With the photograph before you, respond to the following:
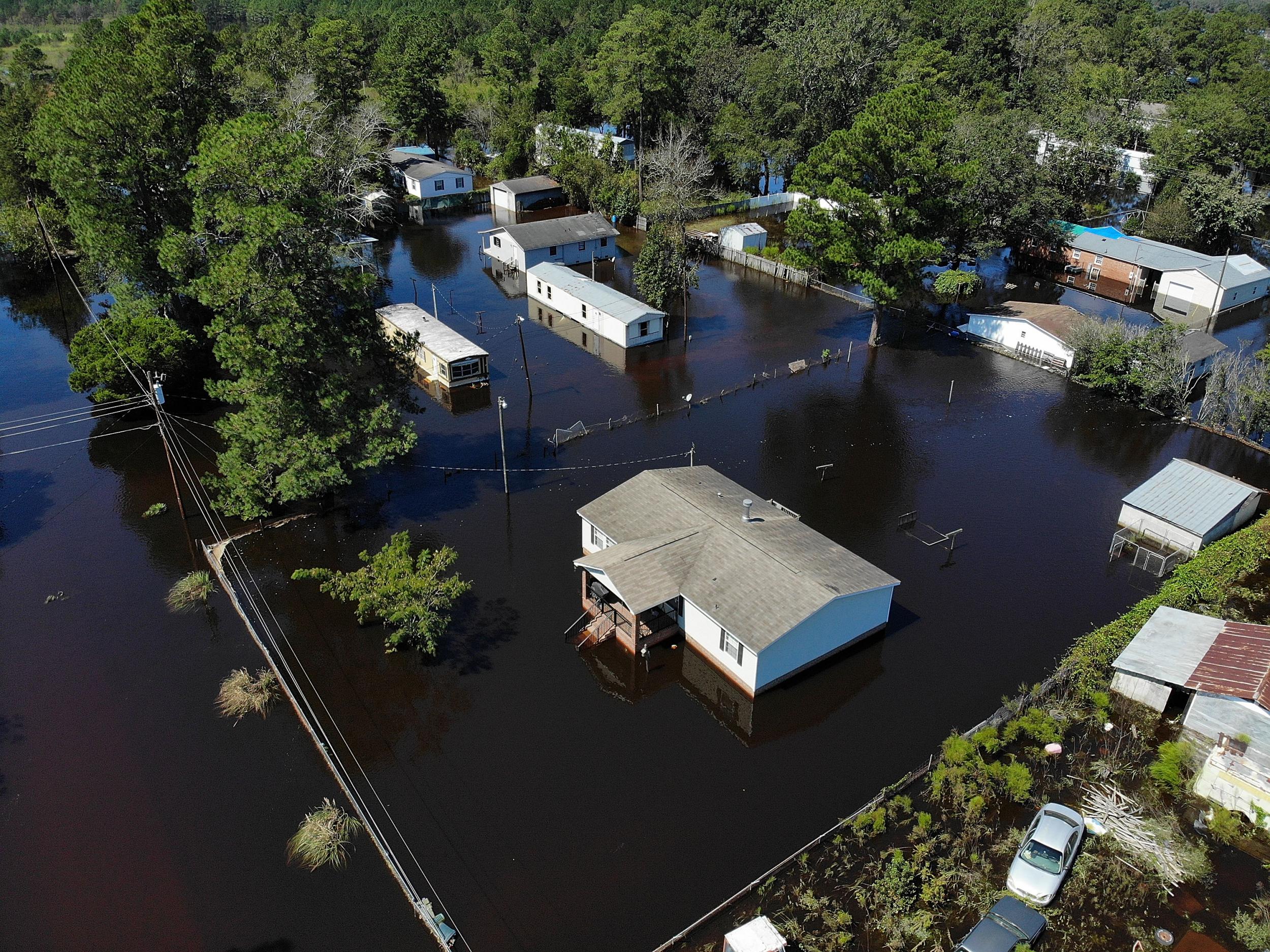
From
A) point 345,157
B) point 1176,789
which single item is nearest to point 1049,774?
point 1176,789

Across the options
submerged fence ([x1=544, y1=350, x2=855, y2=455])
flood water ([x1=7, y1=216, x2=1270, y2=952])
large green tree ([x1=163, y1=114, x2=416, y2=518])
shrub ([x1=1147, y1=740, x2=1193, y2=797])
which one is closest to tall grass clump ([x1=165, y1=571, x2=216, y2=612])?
flood water ([x1=7, y1=216, x2=1270, y2=952])

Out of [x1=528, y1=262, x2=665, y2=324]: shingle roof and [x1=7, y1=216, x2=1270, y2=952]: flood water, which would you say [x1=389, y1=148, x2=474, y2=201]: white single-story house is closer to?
[x1=528, y1=262, x2=665, y2=324]: shingle roof

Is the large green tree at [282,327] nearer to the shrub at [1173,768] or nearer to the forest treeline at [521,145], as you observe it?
the forest treeline at [521,145]

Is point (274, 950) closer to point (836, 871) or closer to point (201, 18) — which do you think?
point (836, 871)

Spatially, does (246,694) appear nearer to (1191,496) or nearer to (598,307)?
(598,307)

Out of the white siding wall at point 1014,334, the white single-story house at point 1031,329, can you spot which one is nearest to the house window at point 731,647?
the white single-story house at point 1031,329

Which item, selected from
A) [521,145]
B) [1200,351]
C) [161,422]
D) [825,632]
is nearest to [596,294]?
[161,422]
